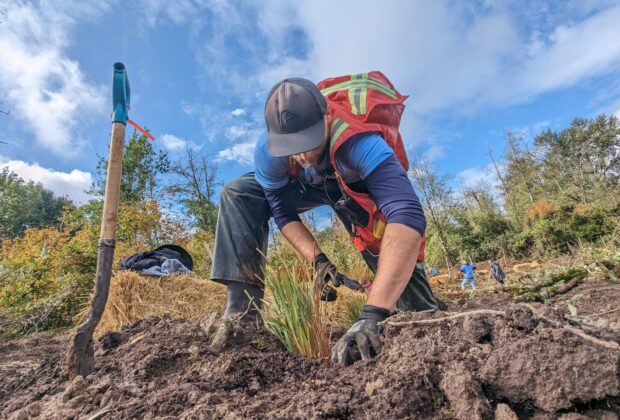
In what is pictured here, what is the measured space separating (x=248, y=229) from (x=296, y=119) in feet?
3.08

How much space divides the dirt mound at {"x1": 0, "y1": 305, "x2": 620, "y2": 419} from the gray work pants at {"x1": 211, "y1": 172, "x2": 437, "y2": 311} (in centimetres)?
90

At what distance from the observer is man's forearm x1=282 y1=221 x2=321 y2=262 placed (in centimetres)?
270

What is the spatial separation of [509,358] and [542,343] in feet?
0.34

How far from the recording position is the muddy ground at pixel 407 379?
0.97 meters

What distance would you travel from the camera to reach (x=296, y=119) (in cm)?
219

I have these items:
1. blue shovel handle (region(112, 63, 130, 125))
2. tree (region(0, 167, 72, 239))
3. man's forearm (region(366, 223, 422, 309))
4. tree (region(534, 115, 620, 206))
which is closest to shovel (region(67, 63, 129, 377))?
blue shovel handle (region(112, 63, 130, 125))

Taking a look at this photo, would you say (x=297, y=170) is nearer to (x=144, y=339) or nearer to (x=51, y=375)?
(x=144, y=339)

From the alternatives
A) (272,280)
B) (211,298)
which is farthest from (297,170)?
(211,298)

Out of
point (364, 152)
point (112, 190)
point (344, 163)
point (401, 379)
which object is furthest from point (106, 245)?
point (401, 379)

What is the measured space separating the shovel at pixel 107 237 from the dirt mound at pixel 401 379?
0.13 meters

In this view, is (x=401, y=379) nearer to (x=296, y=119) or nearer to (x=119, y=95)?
(x=296, y=119)

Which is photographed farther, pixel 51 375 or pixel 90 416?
pixel 51 375

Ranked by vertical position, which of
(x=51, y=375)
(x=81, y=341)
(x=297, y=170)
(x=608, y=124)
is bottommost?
(x=51, y=375)

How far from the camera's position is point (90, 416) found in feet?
3.85
